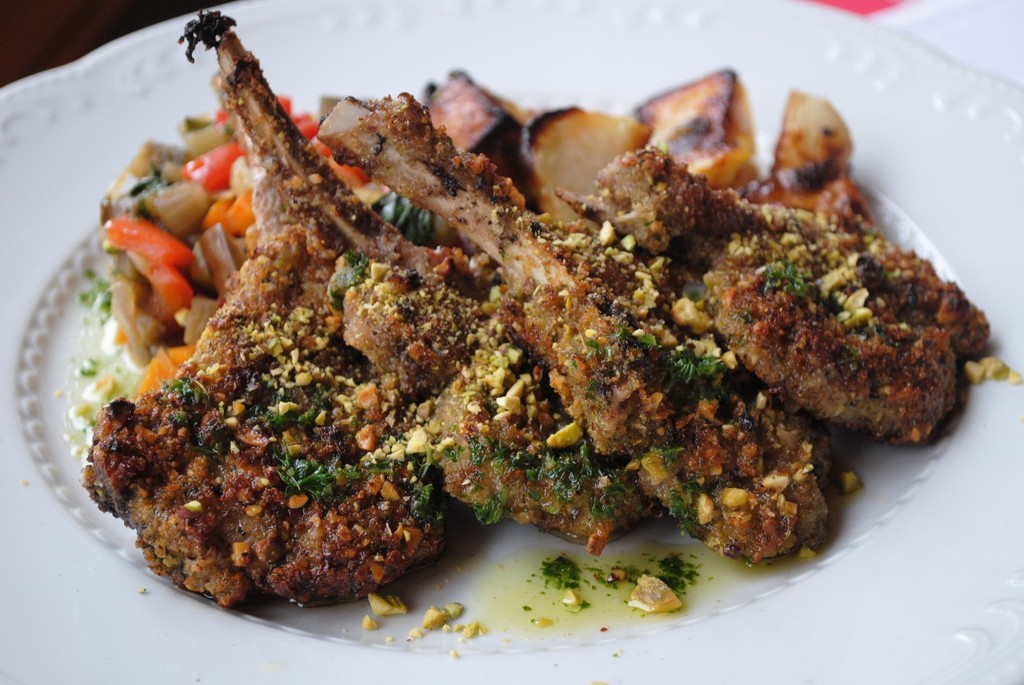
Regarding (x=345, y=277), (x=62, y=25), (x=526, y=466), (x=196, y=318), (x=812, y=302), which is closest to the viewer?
(x=526, y=466)

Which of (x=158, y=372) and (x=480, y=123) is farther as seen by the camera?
(x=480, y=123)

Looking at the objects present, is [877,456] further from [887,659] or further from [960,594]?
[887,659]

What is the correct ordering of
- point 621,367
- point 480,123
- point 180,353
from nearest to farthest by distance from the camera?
point 621,367
point 180,353
point 480,123

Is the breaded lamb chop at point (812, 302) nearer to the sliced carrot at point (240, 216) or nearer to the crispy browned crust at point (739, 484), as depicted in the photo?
the crispy browned crust at point (739, 484)

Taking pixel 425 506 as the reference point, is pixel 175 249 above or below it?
above

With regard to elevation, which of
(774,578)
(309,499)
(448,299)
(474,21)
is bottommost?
(774,578)

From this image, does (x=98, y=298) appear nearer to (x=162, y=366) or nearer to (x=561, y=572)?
(x=162, y=366)

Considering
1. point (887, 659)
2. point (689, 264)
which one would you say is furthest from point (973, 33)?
point (887, 659)

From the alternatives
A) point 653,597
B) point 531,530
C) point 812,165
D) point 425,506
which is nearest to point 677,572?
point 653,597
